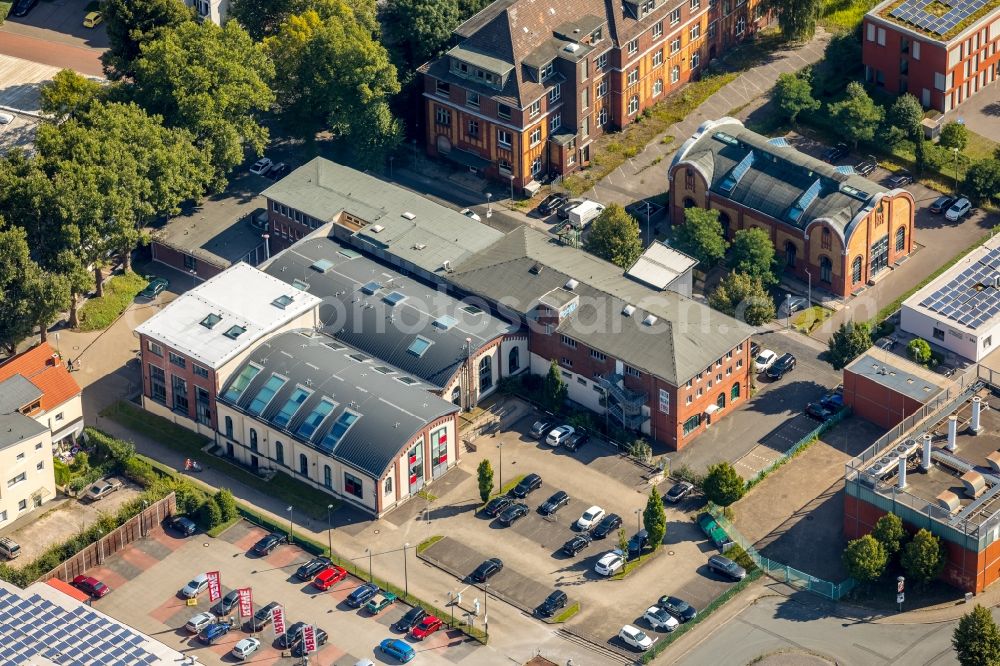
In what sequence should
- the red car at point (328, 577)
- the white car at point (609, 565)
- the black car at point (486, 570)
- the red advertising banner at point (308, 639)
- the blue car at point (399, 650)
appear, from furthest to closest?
1. the black car at point (486, 570)
2. the white car at point (609, 565)
3. the red car at point (328, 577)
4. the blue car at point (399, 650)
5. the red advertising banner at point (308, 639)

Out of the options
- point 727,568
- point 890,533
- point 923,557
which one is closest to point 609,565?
point 727,568

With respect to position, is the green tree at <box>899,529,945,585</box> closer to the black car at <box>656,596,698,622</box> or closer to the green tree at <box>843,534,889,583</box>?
the green tree at <box>843,534,889,583</box>

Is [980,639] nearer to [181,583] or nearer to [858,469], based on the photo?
[858,469]

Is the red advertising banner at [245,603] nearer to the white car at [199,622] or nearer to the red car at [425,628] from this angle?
the white car at [199,622]

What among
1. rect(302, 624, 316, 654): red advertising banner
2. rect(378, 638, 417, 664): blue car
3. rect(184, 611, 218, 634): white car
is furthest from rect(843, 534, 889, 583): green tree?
rect(184, 611, 218, 634): white car

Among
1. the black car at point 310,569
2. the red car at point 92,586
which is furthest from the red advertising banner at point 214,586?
the red car at point 92,586

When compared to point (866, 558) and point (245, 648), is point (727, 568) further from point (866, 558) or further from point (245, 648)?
point (245, 648)

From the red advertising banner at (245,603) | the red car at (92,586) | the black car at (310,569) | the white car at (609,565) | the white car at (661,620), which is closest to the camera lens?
the white car at (661,620)
